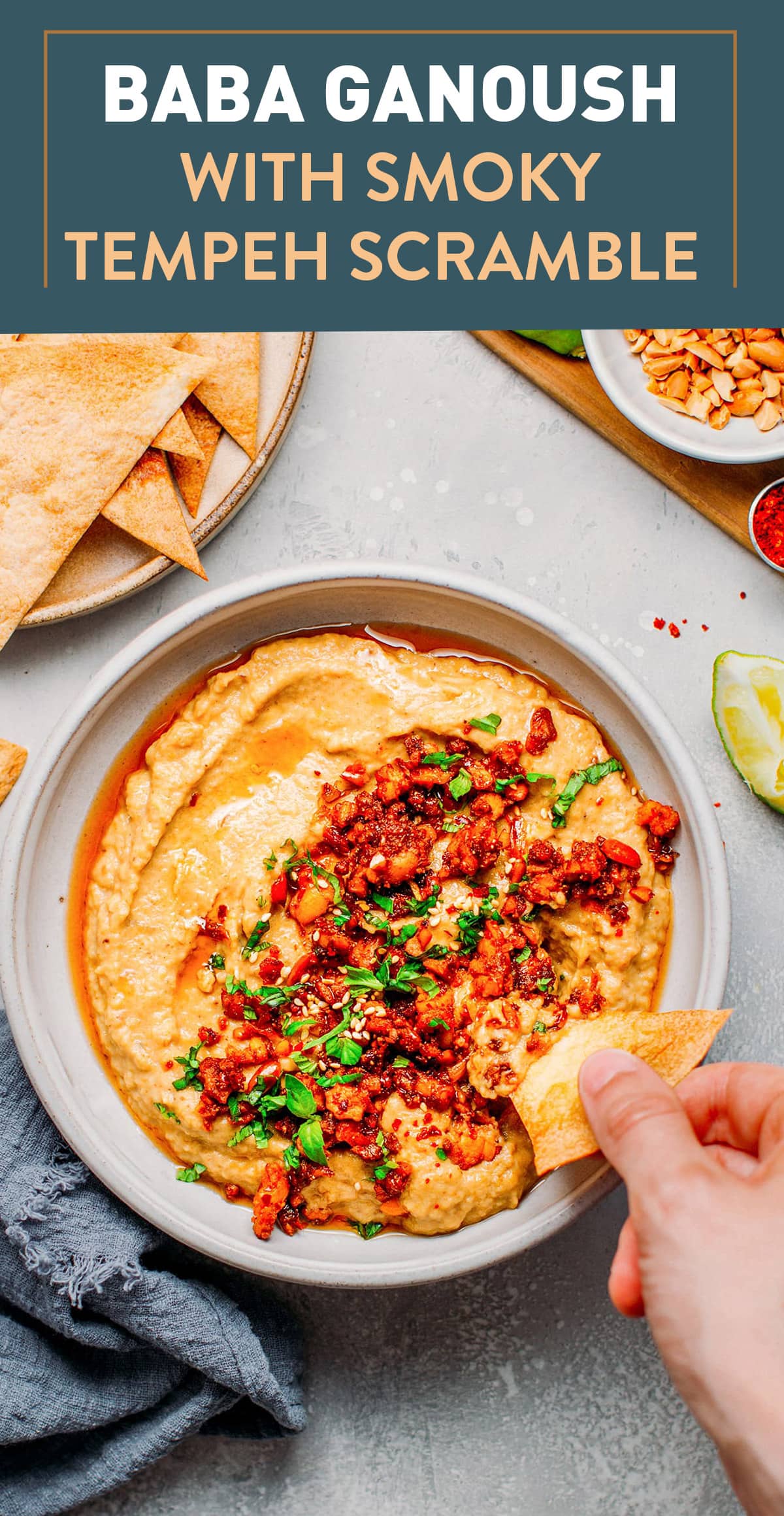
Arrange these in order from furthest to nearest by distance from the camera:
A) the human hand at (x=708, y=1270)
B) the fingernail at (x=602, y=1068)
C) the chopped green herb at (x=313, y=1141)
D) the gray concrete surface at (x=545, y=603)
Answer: the gray concrete surface at (x=545, y=603), the chopped green herb at (x=313, y=1141), the fingernail at (x=602, y=1068), the human hand at (x=708, y=1270)

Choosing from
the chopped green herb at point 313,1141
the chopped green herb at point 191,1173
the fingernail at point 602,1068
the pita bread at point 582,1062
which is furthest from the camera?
the chopped green herb at point 191,1173

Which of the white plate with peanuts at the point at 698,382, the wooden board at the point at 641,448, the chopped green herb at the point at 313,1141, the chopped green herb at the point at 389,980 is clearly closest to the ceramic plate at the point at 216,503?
the wooden board at the point at 641,448

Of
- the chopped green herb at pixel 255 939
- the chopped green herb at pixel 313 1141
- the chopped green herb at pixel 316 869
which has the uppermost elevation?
the chopped green herb at pixel 316 869

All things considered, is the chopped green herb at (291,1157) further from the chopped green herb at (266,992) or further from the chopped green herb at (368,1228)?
the chopped green herb at (266,992)

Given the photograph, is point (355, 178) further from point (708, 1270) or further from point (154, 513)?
point (708, 1270)

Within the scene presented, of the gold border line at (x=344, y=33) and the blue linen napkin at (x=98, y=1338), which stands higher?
the gold border line at (x=344, y=33)

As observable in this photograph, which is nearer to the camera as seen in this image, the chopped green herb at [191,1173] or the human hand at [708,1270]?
the human hand at [708,1270]

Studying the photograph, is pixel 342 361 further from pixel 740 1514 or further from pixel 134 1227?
pixel 740 1514

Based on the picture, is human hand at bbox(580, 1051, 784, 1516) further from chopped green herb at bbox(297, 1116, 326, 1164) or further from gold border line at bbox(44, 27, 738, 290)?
gold border line at bbox(44, 27, 738, 290)
